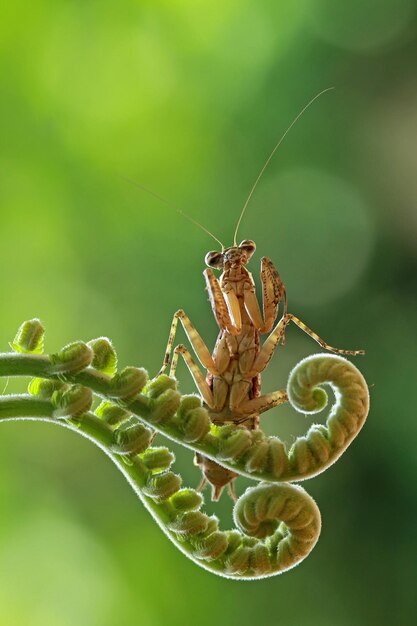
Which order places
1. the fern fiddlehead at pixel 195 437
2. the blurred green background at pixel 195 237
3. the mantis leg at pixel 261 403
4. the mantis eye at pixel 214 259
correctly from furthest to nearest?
the blurred green background at pixel 195 237 < the mantis eye at pixel 214 259 < the mantis leg at pixel 261 403 < the fern fiddlehead at pixel 195 437

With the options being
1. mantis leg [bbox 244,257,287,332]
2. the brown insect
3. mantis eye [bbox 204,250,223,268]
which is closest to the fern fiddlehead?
the brown insect

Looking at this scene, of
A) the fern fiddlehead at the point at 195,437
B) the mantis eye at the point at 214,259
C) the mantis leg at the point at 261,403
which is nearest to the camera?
the fern fiddlehead at the point at 195,437


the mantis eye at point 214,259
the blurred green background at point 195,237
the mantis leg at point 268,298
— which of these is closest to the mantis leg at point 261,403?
the mantis leg at point 268,298

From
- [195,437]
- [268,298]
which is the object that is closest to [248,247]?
[268,298]

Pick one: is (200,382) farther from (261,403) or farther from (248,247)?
(248,247)

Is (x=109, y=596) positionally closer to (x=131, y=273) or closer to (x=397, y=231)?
(x=131, y=273)

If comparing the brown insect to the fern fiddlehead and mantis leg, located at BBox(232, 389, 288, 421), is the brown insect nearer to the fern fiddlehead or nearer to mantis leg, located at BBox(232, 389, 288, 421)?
mantis leg, located at BBox(232, 389, 288, 421)

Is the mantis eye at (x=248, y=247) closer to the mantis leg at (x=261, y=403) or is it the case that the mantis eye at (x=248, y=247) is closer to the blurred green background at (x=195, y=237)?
the mantis leg at (x=261, y=403)

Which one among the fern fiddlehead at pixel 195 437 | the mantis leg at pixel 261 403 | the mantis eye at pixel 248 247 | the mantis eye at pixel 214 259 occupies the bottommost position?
the fern fiddlehead at pixel 195 437
